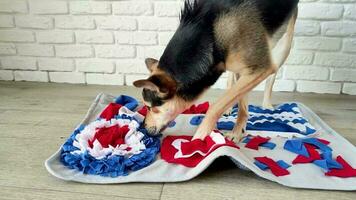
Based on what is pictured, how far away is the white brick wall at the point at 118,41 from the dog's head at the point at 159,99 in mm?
915

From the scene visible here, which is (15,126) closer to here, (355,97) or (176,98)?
(176,98)

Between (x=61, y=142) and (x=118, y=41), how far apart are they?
1027mm

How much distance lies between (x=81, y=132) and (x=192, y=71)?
21.6 inches

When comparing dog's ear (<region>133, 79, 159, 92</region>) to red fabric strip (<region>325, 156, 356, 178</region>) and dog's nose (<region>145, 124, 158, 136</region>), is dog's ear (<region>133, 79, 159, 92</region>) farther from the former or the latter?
red fabric strip (<region>325, 156, 356, 178</region>)

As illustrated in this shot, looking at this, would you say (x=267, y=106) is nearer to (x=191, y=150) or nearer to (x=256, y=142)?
(x=256, y=142)

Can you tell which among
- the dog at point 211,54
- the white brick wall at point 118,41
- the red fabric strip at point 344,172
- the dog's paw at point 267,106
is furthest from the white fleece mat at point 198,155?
the white brick wall at point 118,41

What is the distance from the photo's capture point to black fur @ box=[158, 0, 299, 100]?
1360mm

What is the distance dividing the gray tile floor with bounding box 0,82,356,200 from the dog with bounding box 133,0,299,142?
0.28 metres

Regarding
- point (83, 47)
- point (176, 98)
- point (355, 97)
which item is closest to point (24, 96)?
point (83, 47)

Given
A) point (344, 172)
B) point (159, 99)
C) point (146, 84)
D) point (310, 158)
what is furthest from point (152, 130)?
point (344, 172)

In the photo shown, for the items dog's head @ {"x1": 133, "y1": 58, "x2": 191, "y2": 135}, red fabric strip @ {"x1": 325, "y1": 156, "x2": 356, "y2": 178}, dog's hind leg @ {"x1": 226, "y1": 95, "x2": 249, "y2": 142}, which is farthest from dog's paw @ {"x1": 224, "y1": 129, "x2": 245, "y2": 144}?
red fabric strip @ {"x1": 325, "y1": 156, "x2": 356, "y2": 178}

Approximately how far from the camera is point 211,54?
4.50 ft

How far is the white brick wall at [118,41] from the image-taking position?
2182 millimetres

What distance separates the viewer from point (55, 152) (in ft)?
4.83
